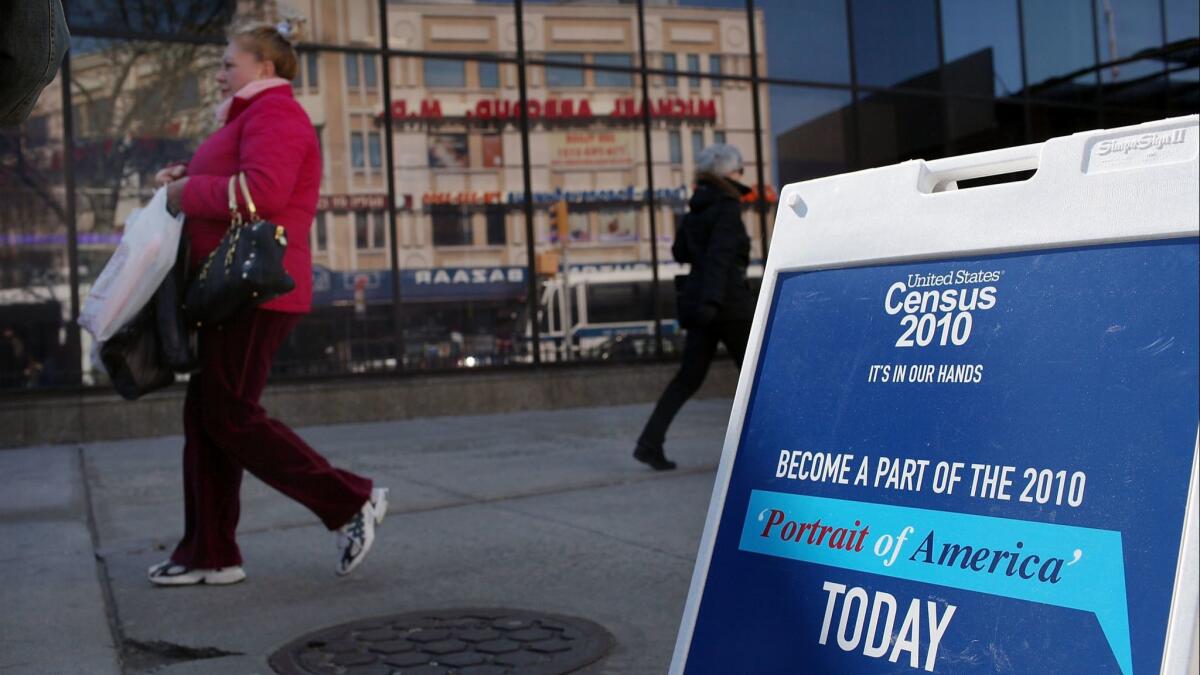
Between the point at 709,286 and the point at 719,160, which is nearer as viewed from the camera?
the point at 709,286

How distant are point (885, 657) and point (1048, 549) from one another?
0.93 ft

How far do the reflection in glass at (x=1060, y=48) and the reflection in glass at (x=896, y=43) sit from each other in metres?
1.50

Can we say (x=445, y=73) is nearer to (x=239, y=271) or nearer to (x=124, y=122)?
(x=124, y=122)

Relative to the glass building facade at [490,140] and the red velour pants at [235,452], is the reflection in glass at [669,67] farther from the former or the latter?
the red velour pants at [235,452]

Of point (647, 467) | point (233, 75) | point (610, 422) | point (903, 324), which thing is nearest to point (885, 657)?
point (903, 324)

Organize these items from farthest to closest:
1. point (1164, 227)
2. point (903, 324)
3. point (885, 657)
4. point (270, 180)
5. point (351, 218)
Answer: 1. point (351, 218)
2. point (270, 180)
3. point (903, 324)
4. point (885, 657)
5. point (1164, 227)

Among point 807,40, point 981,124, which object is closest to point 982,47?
point 981,124

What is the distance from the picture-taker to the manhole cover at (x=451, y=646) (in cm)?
296

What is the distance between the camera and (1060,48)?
14.4m

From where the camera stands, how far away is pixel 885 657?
1.71 meters

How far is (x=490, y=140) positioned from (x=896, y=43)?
5.00m

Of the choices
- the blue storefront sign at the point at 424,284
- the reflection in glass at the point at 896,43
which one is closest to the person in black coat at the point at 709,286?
the blue storefront sign at the point at 424,284

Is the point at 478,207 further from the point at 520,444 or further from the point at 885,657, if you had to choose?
the point at 885,657

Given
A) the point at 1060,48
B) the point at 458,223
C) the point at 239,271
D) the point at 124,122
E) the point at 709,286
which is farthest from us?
the point at 1060,48
